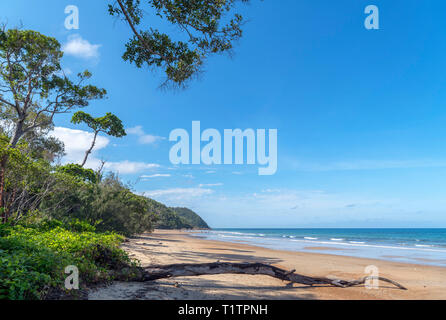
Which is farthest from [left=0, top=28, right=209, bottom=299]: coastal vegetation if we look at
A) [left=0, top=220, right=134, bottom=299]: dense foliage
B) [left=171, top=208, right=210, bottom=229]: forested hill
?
[left=171, top=208, right=210, bottom=229]: forested hill

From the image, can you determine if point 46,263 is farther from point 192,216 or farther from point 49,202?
point 192,216

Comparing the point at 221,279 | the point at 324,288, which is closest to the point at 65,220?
the point at 221,279

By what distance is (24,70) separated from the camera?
1667cm

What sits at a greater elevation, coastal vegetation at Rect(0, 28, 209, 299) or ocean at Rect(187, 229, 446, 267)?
coastal vegetation at Rect(0, 28, 209, 299)

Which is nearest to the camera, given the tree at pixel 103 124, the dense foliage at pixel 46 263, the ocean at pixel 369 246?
the dense foliage at pixel 46 263

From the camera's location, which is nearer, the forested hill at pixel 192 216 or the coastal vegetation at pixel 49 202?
the coastal vegetation at pixel 49 202

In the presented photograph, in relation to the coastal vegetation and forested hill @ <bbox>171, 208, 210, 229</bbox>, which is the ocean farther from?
forested hill @ <bbox>171, 208, 210, 229</bbox>

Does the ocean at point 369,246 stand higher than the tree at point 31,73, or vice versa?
the tree at point 31,73

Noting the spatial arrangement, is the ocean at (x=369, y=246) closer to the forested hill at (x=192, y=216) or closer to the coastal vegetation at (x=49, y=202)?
Result: the coastal vegetation at (x=49, y=202)

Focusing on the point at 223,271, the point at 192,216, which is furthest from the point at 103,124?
the point at 192,216

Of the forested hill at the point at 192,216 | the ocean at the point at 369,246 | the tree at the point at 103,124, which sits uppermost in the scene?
the tree at the point at 103,124

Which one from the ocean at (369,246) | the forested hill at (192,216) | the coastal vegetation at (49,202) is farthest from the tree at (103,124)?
the forested hill at (192,216)
